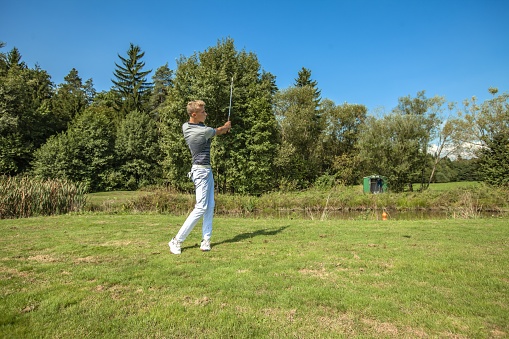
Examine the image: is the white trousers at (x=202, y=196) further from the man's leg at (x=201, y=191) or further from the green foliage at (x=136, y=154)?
the green foliage at (x=136, y=154)

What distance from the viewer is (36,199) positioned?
40.3 ft

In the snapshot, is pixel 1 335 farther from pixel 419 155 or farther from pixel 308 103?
pixel 308 103

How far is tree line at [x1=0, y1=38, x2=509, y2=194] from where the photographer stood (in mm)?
26750

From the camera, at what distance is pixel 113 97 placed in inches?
1857

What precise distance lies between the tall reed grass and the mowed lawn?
7.53 metres

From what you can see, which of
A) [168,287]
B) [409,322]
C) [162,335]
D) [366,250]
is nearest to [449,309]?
[409,322]

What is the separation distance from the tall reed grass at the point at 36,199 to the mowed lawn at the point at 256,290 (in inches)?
297

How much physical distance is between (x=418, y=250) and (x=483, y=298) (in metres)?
1.98

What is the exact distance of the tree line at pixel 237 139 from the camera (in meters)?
26.8

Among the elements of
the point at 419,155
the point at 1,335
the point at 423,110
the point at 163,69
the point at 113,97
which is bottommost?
the point at 1,335

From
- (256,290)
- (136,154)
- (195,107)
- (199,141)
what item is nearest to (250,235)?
(199,141)

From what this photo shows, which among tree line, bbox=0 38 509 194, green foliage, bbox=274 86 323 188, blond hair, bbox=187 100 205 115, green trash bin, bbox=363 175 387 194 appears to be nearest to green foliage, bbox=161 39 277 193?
tree line, bbox=0 38 509 194

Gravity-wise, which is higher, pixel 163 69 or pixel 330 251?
pixel 163 69

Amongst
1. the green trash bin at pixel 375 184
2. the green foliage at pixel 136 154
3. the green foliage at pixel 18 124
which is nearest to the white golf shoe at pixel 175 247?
the green trash bin at pixel 375 184
